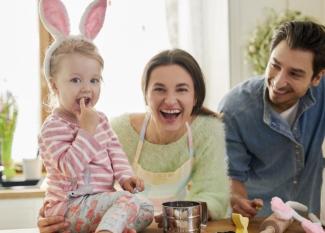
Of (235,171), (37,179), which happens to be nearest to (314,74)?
(235,171)

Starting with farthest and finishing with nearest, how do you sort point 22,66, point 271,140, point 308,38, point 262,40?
point 22,66
point 262,40
point 271,140
point 308,38

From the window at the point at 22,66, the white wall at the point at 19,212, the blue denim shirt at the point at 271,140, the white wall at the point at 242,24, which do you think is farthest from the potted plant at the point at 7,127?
the blue denim shirt at the point at 271,140

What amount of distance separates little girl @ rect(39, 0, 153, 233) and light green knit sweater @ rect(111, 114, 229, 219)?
0.22 m

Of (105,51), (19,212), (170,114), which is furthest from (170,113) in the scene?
(105,51)

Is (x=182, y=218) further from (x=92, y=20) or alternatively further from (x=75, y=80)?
(x=92, y=20)

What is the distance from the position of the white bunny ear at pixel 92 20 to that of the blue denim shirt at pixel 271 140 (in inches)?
25.2

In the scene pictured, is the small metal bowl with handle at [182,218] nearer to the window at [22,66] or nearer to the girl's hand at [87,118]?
the girl's hand at [87,118]

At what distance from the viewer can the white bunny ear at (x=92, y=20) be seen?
122 centimetres

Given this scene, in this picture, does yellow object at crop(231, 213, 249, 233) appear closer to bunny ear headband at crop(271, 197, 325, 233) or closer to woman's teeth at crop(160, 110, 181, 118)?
bunny ear headband at crop(271, 197, 325, 233)

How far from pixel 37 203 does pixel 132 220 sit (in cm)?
A: 158

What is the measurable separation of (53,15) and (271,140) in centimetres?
83

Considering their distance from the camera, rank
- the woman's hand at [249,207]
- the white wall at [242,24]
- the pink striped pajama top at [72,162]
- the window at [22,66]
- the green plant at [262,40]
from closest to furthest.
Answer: the pink striped pajama top at [72,162] → the woman's hand at [249,207] → the green plant at [262,40] → the white wall at [242,24] → the window at [22,66]

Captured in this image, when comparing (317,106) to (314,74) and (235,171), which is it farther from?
(235,171)

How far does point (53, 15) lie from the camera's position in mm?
1200
